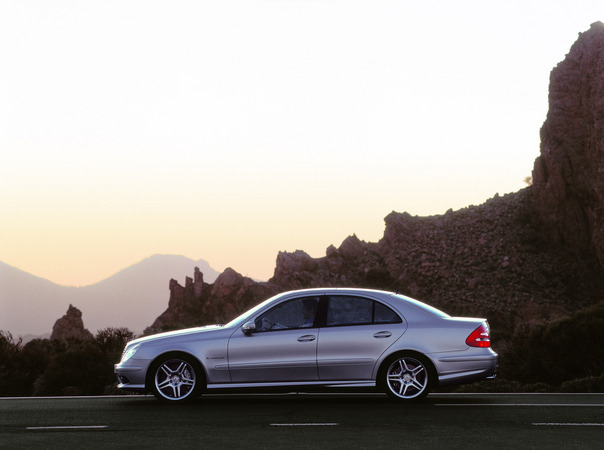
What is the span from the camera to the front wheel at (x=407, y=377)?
43.0 ft

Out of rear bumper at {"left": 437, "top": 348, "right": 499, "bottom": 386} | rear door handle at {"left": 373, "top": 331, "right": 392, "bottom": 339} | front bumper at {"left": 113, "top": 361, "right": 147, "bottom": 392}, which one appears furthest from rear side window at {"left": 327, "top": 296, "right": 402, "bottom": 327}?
front bumper at {"left": 113, "top": 361, "right": 147, "bottom": 392}

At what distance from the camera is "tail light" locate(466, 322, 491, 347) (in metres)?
13.2

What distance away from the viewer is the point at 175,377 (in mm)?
13336

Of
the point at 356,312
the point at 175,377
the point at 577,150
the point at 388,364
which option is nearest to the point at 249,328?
the point at 175,377

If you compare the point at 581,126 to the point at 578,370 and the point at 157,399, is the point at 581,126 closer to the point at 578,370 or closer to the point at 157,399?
the point at 578,370

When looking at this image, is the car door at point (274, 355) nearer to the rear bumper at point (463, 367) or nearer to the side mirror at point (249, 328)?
the side mirror at point (249, 328)

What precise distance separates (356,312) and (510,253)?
212 feet

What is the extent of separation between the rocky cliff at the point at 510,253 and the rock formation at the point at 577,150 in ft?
0.26

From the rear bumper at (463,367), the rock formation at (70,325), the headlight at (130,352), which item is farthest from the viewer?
the rock formation at (70,325)

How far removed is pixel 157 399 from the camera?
44.8 ft

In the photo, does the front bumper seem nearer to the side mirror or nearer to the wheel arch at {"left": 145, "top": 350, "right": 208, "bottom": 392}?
the wheel arch at {"left": 145, "top": 350, "right": 208, "bottom": 392}

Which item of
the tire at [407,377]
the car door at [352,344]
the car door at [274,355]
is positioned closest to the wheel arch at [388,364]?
the tire at [407,377]

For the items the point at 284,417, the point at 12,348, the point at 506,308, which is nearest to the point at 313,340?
the point at 284,417

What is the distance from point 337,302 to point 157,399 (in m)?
Answer: 2.73
